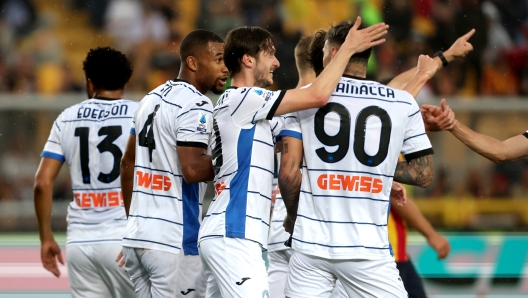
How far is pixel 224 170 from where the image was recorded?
13.0ft

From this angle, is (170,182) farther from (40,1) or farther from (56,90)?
(40,1)

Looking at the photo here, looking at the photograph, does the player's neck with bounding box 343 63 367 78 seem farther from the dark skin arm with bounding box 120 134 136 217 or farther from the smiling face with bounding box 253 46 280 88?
the dark skin arm with bounding box 120 134 136 217

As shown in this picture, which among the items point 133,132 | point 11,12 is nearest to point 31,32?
point 11,12

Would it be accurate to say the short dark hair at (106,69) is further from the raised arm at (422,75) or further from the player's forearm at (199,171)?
the raised arm at (422,75)

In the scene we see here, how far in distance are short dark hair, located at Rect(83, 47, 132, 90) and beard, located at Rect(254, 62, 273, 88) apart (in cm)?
162

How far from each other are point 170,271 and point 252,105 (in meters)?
1.11

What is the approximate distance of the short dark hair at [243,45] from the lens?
4.07 meters

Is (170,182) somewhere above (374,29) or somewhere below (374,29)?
below

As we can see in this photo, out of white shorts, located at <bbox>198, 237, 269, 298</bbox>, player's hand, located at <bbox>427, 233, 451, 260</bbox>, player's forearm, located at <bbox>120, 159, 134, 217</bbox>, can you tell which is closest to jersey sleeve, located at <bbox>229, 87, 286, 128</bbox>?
white shorts, located at <bbox>198, 237, 269, 298</bbox>

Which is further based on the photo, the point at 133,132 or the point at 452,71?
the point at 452,71

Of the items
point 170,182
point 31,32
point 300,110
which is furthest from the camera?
point 31,32

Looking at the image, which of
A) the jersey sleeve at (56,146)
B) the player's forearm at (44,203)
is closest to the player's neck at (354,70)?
the jersey sleeve at (56,146)

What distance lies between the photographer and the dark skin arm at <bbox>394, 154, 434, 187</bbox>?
13.2ft

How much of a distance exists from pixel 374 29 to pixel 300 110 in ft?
1.85
